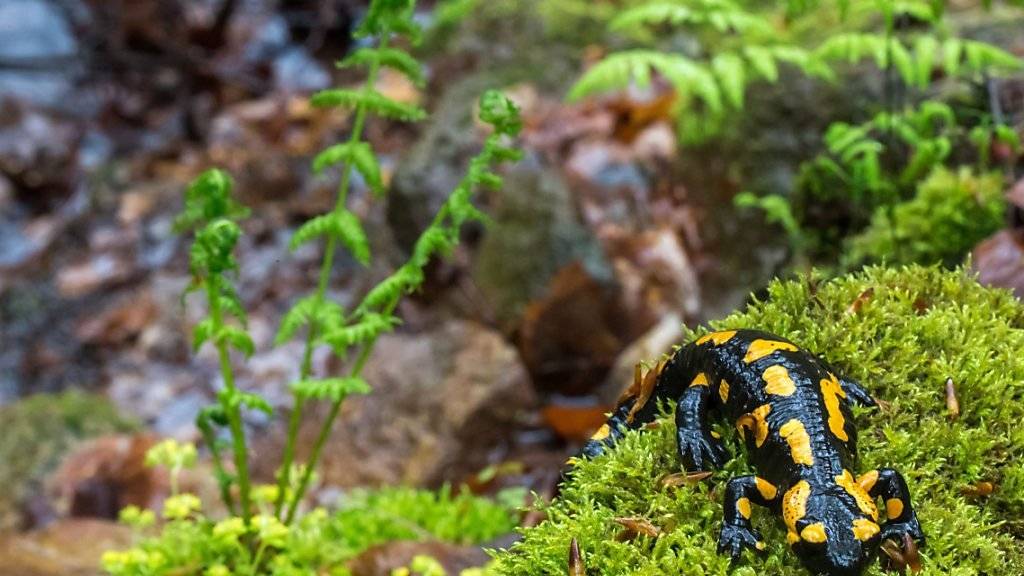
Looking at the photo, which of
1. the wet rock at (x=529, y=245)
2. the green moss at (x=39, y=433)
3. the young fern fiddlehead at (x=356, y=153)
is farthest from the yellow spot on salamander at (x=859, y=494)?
the green moss at (x=39, y=433)

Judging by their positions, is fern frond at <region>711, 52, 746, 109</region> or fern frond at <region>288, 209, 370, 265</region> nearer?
fern frond at <region>288, 209, 370, 265</region>

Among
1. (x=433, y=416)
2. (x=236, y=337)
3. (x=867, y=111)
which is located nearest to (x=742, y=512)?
(x=236, y=337)

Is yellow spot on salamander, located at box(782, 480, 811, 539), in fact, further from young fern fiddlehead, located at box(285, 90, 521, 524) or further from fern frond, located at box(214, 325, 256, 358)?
fern frond, located at box(214, 325, 256, 358)

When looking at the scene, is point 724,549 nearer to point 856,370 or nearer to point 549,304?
point 856,370

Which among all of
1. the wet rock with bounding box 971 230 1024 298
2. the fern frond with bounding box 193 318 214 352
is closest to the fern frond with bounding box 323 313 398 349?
the fern frond with bounding box 193 318 214 352

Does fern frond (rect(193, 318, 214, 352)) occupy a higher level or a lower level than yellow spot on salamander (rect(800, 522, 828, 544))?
higher

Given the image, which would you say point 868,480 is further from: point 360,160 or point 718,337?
point 360,160

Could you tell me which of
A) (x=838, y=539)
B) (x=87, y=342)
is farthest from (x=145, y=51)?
(x=838, y=539)

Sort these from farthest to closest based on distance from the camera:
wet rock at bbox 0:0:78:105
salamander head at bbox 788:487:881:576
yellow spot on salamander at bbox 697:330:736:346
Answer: wet rock at bbox 0:0:78:105
yellow spot on salamander at bbox 697:330:736:346
salamander head at bbox 788:487:881:576
